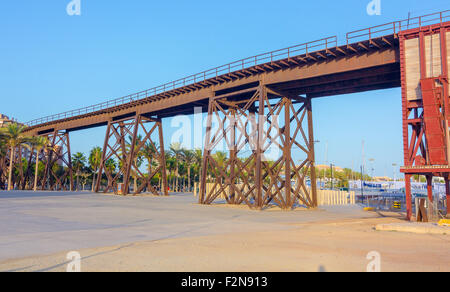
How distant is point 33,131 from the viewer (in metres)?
55.3

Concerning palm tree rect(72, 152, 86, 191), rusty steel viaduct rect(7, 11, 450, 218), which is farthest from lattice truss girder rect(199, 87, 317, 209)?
palm tree rect(72, 152, 86, 191)

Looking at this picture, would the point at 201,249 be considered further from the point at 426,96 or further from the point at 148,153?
the point at 148,153

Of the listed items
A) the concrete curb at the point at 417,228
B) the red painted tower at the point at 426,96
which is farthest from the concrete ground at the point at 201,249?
the red painted tower at the point at 426,96

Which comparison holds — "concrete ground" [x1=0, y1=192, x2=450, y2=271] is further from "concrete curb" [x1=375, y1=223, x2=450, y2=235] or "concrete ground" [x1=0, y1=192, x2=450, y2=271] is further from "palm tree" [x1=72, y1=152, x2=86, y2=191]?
"palm tree" [x1=72, y1=152, x2=86, y2=191]

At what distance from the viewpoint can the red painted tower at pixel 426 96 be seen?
16984 millimetres

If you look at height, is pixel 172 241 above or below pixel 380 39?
below

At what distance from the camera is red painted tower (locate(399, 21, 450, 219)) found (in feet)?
55.7

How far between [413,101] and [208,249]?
15.1 m

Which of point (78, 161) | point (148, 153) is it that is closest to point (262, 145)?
point (148, 153)

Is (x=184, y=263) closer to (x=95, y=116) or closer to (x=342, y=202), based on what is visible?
(x=342, y=202)

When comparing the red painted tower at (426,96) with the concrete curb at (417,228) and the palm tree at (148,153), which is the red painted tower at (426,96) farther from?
the palm tree at (148,153)

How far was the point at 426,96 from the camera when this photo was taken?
17.2 meters

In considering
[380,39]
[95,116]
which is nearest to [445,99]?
[380,39]
